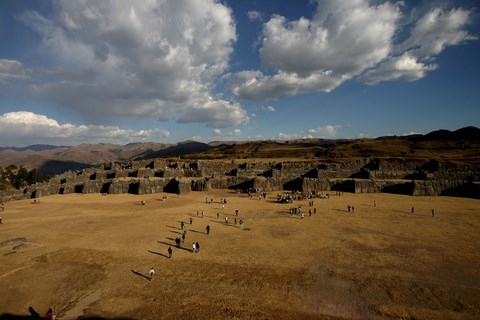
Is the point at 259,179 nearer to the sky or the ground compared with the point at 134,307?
nearer to the sky

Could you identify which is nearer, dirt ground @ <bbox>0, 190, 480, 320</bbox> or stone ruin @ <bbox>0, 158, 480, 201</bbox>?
dirt ground @ <bbox>0, 190, 480, 320</bbox>

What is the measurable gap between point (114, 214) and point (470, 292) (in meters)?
33.4

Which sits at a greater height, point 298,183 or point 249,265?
point 298,183

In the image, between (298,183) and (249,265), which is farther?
(298,183)

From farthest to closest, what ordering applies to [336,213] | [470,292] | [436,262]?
[336,213] → [436,262] → [470,292]

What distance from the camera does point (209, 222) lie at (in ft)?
99.7

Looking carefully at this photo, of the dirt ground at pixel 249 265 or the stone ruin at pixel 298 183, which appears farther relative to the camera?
the stone ruin at pixel 298 183

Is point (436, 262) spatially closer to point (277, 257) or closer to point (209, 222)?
point (277, 257)

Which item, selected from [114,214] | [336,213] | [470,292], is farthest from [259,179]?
[470,292]

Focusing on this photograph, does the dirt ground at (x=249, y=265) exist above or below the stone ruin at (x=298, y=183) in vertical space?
below

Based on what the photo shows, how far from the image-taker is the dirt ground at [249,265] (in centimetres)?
1485

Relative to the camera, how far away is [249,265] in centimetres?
1947

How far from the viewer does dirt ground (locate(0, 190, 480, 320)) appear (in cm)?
1485

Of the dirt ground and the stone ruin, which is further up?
the stone ruin
